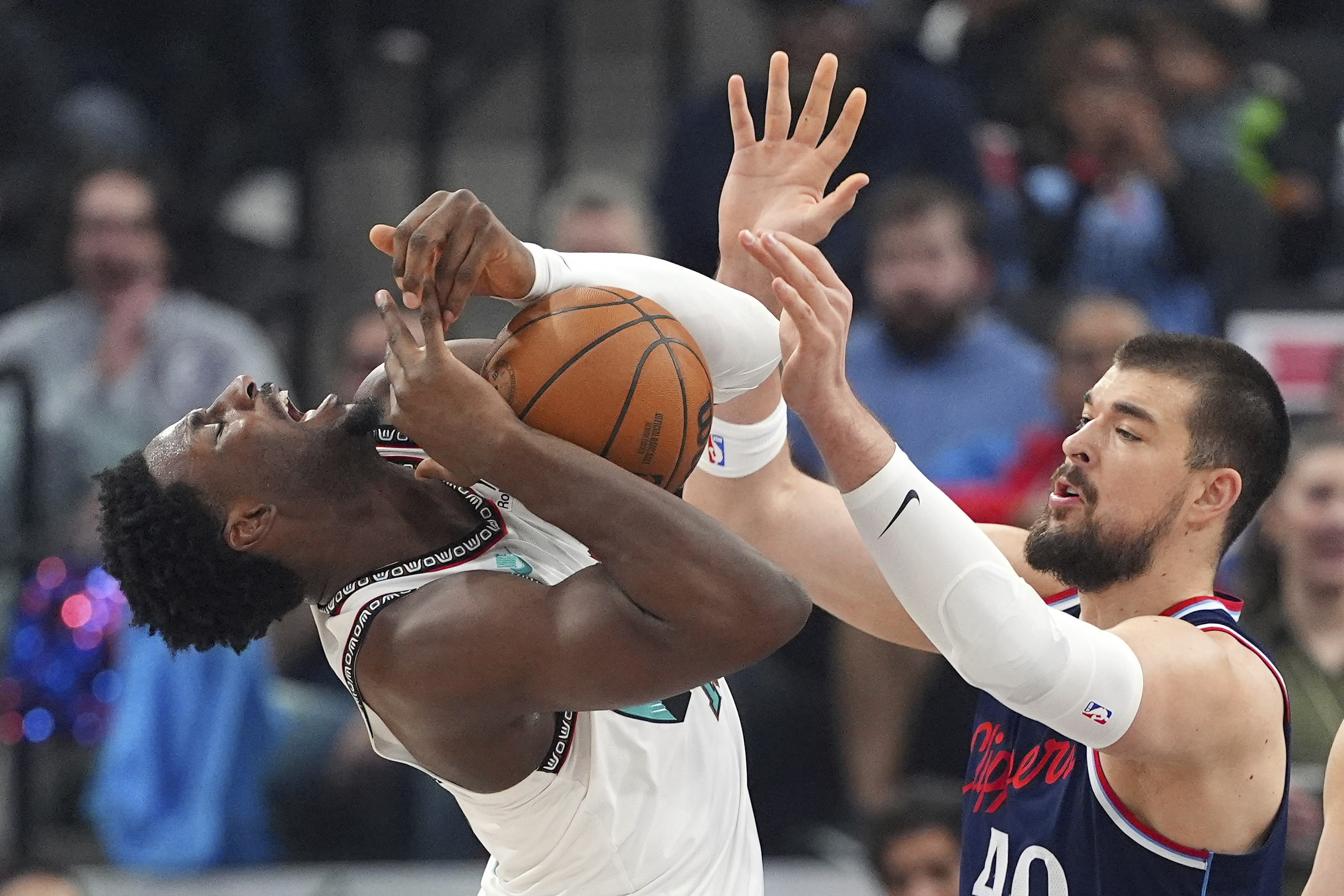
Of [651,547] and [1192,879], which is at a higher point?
[651,547]

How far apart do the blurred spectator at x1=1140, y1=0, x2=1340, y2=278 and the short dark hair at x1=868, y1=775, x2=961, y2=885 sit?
3.56m

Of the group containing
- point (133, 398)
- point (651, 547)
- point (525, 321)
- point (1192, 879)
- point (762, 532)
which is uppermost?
point (525, 321)

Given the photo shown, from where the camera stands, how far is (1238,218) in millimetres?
7391

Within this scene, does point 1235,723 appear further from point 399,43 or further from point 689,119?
point 399,43

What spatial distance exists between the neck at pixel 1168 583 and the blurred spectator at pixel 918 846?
2107mm

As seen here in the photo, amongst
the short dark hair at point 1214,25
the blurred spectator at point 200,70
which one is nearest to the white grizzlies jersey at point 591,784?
the blurred spectator at point 200,70

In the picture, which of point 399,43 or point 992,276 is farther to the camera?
point 399,43

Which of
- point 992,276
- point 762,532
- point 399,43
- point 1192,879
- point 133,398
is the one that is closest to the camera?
point 1192,879

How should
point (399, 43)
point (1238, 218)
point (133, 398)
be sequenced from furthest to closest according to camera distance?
point (399, 43)
point (1238, 218)
point (133, 398)

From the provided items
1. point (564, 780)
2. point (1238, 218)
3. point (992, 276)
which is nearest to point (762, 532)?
point (564, 780)

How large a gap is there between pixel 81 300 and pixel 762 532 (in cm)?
381

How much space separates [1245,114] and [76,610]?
5609mm

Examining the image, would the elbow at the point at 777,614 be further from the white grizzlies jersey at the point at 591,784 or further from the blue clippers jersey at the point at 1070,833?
the blue clippers jersey at the point at 1070,833

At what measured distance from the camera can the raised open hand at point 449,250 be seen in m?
2.71
